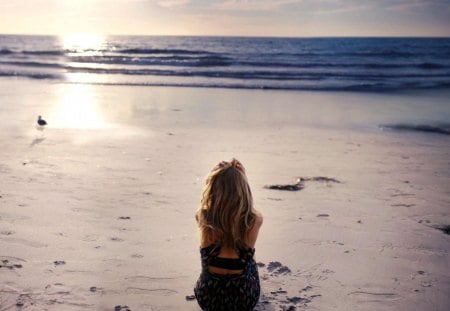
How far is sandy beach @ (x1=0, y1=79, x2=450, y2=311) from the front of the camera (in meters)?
3.72

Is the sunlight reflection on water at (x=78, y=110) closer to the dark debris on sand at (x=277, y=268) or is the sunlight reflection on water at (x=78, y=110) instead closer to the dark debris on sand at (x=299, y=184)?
the dark debris on sand at (x=299, y=184)

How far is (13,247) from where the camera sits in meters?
4.32

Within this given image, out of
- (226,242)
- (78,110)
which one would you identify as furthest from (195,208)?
(78,110)

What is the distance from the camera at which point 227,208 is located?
287 cm

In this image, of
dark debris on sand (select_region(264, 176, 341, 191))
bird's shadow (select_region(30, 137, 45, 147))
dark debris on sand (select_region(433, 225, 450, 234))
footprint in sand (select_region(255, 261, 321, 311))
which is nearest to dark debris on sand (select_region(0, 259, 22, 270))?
footprint in sand (select_region(255, 261, 321, 311))

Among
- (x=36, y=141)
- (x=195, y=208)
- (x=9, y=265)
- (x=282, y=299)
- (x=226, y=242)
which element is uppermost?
(x=36, y=141)

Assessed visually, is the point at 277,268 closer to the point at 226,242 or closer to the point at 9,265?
the point at 226,242

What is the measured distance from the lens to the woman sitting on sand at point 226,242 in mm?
2881

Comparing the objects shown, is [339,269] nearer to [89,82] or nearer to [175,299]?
[175,299]

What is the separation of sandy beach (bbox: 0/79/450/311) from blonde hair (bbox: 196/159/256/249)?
789 millimetres

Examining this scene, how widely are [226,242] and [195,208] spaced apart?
2.49 m

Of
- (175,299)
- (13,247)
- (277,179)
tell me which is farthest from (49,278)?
(277,179)

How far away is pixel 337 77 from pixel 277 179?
17.2 metres

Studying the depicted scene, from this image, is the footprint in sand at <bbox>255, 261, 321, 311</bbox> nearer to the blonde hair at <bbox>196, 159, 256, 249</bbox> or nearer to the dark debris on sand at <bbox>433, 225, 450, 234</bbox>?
the blonde hair at <bbox>196, 159, 256, 249</bbox>
